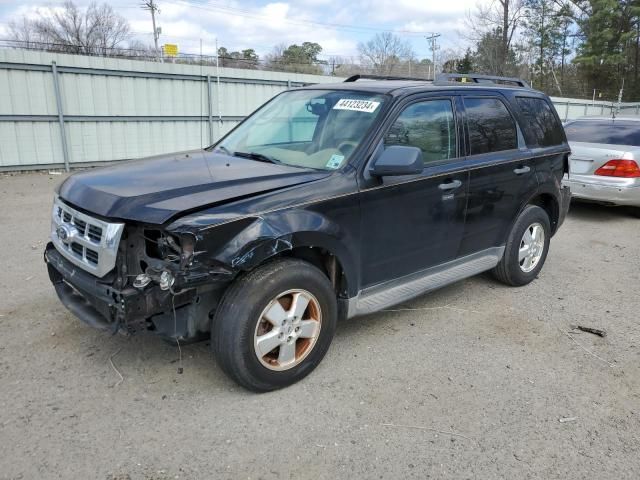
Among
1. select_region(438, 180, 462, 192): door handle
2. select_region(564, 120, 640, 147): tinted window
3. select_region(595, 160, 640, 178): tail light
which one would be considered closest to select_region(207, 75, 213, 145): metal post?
select_region(564, 120, 640, 147): tinted window

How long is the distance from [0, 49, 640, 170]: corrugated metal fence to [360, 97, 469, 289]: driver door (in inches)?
380

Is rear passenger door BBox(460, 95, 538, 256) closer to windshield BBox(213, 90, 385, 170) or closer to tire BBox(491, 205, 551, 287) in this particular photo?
tire BBox(491, 205, 551, 287)

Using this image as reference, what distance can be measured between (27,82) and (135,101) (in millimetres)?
2326

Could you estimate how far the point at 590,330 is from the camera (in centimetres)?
425

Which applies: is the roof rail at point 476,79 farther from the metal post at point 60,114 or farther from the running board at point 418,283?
the metal post at point 60,114

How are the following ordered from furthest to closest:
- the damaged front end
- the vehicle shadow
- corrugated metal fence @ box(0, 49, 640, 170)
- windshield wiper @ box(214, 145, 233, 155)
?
corrugated metal fence @ box(0, 49, 640, 170)
the vehicle shadow
windshield wiper @ box(214, 145, 233, 155)
the damaged front end

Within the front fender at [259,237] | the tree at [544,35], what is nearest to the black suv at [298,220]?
the front fender at [259,237]

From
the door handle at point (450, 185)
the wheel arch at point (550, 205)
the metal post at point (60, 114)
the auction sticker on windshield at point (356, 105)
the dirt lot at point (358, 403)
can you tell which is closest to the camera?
the dirt lot at point (358, 403)

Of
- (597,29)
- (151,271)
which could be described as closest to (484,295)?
(151,271)

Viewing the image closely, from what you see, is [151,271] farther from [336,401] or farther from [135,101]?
[135,101]

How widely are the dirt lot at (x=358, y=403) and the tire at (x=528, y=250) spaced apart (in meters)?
0.42

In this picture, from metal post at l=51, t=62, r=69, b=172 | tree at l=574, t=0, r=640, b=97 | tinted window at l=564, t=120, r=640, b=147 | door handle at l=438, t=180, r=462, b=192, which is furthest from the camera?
tree at l=574, t=0, r=640, b=97

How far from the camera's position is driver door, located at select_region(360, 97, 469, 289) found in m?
3.57

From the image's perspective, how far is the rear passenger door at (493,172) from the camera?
14.0 feet
